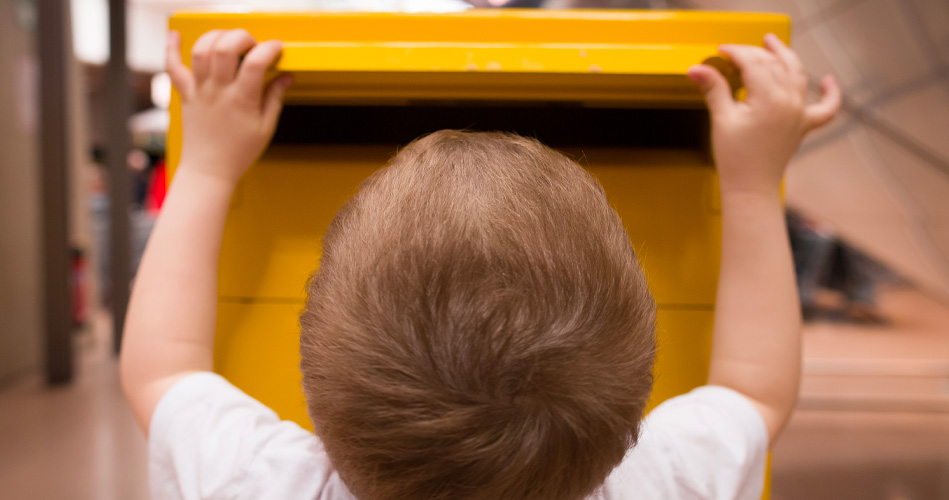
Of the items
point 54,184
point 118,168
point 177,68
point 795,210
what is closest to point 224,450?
point 177,68

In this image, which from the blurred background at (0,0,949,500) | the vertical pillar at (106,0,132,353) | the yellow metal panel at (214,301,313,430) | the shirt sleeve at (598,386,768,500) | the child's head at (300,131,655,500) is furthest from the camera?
the vertical pillar at (106,0,132,353)

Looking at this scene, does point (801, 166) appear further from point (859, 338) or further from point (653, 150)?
point (859, 338)

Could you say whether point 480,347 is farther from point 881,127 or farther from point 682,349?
point 881,127

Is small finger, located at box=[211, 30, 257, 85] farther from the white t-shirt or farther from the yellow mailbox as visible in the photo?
the white t-shirt

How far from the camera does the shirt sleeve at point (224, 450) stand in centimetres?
37

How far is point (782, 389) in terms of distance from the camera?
1.44 ft

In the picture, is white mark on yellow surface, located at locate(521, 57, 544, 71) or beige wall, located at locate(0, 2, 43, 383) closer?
white mark on yellow surface, located at locate(521, 57, 544, 71)

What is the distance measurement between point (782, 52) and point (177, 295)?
48cm

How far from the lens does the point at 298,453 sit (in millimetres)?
388

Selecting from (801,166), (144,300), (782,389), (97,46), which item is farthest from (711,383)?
(97,46)

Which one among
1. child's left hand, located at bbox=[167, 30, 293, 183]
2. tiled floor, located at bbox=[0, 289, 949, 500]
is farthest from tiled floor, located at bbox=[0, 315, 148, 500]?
child's left hand, located at bbox=[167, 30, 293, 183]

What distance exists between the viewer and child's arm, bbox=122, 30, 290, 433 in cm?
43

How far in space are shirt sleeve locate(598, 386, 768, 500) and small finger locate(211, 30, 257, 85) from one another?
39cm

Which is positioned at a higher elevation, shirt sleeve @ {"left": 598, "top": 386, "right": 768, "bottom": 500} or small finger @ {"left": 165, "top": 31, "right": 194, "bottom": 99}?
small finger @ {"left": 165, "top": 31, "right": 194, "bottom": 99}
